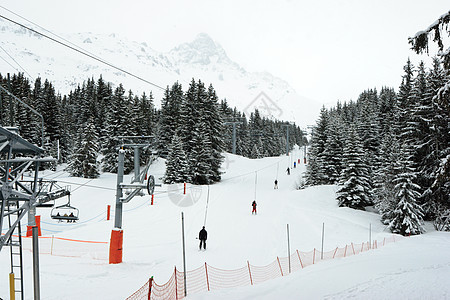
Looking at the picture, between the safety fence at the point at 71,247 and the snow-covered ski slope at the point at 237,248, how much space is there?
0.18 feet

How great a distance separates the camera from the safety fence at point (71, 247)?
612 inches

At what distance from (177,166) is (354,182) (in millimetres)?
19381

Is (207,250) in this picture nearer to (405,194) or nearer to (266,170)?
(405,194)

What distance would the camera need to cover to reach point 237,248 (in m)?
16.6

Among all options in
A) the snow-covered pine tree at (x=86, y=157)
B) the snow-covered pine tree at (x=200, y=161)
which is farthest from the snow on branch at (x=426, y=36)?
the snow-covered pine tree at (x=86, y=157)

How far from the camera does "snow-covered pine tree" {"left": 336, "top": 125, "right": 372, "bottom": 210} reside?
93.4 ft

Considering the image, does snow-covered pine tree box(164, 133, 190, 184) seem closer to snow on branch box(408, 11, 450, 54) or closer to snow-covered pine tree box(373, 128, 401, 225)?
snow-covered pine tree box(373, 128, 401, 225)

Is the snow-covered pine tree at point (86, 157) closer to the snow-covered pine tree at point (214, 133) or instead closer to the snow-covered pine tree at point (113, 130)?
the snow-covered pine tree at point (113, 130)

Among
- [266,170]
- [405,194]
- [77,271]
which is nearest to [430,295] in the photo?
[77,271]

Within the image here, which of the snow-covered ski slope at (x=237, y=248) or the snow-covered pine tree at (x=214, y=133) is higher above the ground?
the snow-covered pine tree at (x=214, y=133)

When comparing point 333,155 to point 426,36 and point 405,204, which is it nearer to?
point 405,204

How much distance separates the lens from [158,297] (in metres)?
8.91

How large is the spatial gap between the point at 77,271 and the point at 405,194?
22.6 meters

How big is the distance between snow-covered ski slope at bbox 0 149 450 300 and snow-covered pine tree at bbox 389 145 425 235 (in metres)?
1.29
